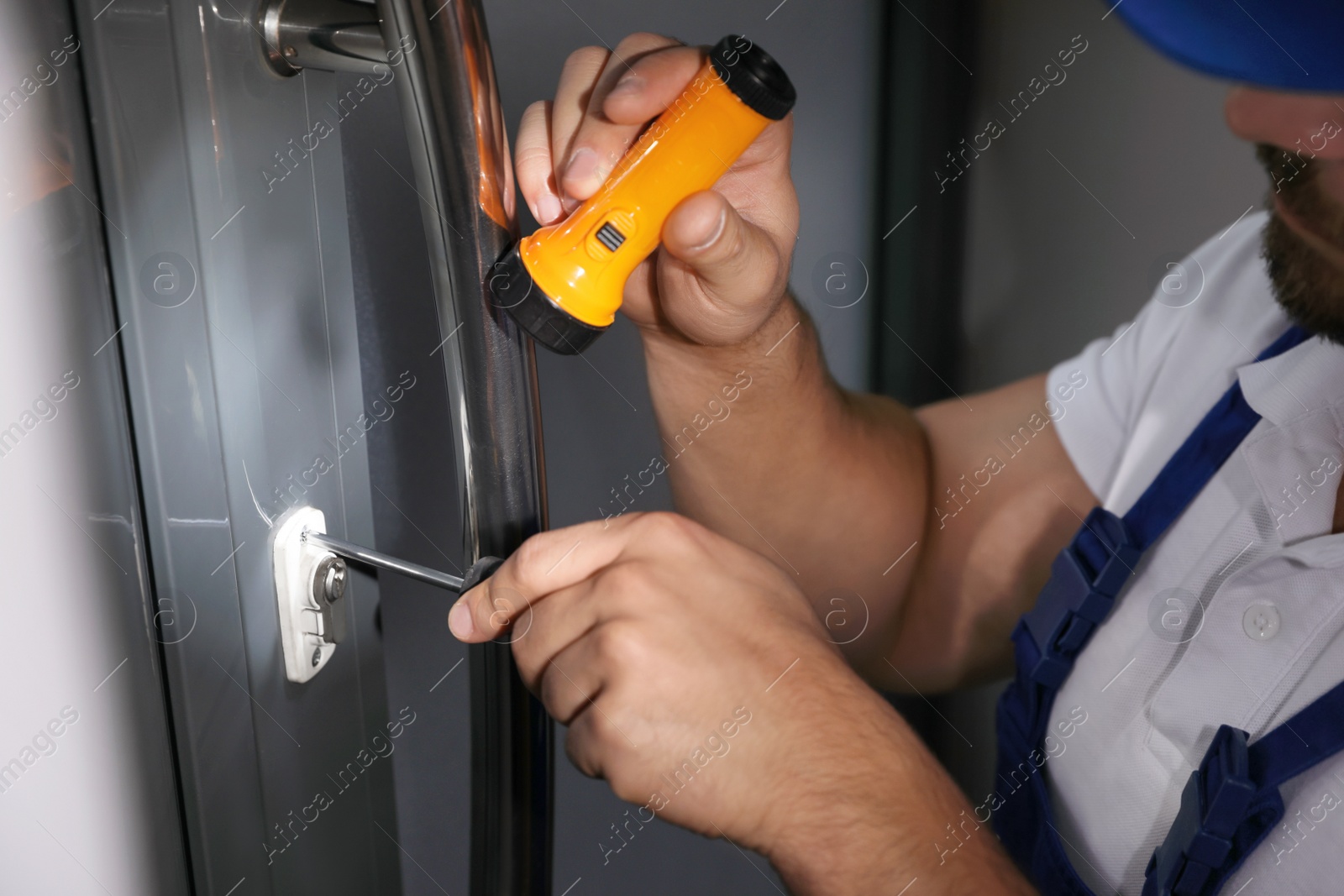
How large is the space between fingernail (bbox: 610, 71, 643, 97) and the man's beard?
0.46 meters

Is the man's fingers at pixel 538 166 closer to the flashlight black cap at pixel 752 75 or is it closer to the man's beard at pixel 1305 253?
the flashlight black cap at pixel 752 75

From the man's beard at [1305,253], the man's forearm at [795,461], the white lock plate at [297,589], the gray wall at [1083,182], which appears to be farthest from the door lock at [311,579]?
the gray wall at [1083,182]

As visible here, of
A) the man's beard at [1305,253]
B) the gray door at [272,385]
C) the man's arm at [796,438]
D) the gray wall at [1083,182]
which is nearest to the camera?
the gray door at [272,385]

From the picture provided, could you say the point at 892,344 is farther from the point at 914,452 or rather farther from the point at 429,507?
the point at 429,507

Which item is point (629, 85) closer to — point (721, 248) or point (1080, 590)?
point (721, 248)

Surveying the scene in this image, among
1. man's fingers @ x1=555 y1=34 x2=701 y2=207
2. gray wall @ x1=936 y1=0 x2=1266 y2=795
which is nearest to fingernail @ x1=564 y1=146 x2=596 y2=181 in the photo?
man's fingers @ x1=555 y1=34 x2=701 y2=207

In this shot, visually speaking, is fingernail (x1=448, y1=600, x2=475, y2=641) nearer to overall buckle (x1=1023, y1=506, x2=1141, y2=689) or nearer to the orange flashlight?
the orange flashlight

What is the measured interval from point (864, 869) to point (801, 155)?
59cm

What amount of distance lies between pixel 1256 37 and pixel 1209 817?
1.35 ft

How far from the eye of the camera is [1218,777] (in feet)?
1.42

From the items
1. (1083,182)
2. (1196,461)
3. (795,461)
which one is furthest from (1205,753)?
(1083,182)

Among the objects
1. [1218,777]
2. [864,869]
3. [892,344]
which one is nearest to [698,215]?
[864,869]

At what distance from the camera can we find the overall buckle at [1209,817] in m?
0.42

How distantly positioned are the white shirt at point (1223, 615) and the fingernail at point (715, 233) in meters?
0.37
